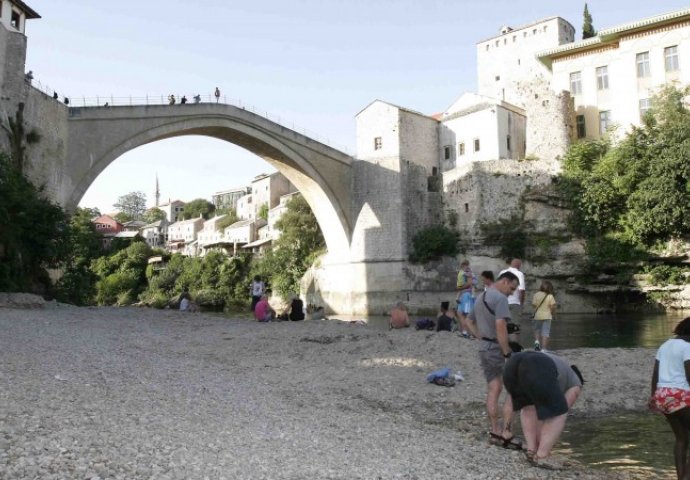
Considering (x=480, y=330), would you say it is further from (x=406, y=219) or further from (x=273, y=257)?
(x=273, y=257)

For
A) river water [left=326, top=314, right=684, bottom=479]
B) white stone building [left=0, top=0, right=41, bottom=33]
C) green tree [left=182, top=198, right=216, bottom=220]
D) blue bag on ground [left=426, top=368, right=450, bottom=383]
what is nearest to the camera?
river water [left=326, top=314, right=684, bottom=479]

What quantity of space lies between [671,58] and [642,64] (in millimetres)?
1366

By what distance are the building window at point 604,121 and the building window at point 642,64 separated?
2.55 meters

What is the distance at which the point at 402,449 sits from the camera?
5.40 meters

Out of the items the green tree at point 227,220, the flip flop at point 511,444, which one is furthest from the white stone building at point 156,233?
the flip flop at point 511,444

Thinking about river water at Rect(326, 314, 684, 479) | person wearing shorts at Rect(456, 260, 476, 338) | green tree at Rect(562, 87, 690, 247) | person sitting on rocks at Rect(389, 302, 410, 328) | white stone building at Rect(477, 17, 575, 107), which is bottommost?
river water at Rect(326, 314, 684, 479)

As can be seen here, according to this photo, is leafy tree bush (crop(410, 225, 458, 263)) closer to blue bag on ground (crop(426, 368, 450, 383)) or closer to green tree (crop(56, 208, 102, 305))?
green tree (crop(56, 208, 102, 305))

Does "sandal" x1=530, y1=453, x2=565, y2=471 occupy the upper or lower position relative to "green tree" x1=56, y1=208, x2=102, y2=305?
→ lower

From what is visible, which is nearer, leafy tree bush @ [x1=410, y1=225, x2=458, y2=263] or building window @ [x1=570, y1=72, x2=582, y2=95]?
leafy tree bush @ [x1=410, y1=225, x2=458, y2=263]

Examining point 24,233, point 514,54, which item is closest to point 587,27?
point 514,54

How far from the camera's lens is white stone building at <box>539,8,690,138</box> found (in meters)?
30.9

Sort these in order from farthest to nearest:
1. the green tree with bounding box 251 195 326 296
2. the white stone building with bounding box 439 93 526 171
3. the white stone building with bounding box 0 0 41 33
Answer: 1. the green tree with bounding box 251 195 326 296
2. the white stone building with bounding box 439 93 526 171
3. the white stone building with bounding box 0 0 41 33

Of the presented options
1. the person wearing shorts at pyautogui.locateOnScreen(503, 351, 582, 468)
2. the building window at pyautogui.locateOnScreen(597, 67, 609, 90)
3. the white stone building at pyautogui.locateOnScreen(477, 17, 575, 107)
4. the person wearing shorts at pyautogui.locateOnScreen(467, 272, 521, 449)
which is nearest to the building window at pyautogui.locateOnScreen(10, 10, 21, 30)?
the person wearing shorts at pyautogui.locateOnScreen(467, 272, 521, 449)

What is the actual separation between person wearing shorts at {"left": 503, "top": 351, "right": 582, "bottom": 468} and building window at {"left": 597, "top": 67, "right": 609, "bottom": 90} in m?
32.6
